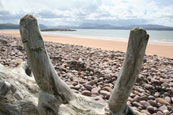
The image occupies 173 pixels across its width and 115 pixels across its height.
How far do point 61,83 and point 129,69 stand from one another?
0.78 meters

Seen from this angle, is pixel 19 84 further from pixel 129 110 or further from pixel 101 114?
pixel 129 110

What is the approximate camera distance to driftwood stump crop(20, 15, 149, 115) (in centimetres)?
147

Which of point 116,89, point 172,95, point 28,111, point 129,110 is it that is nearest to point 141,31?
point 116,89

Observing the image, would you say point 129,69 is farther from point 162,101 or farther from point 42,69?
point 162,101

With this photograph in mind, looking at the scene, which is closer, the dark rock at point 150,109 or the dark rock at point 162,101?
the dark rock at point 150,109

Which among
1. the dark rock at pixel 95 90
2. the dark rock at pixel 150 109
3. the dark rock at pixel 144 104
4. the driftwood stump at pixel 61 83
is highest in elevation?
the driftwood stump at pixel 61 83

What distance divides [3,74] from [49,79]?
841 millimetres

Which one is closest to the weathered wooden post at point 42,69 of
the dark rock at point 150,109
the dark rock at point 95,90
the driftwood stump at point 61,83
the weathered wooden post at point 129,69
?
the driftwood stump at point 61,83

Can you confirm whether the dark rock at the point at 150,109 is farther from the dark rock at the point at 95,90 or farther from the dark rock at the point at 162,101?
the dark rock at the point at 95,90

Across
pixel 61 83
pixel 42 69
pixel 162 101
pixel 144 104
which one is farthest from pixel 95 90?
pixel 42 69

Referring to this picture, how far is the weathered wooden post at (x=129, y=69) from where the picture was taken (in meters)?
1.43

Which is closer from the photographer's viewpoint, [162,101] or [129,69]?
[129,69]

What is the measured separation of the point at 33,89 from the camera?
1.97 m

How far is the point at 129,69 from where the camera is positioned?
59.4 inches
